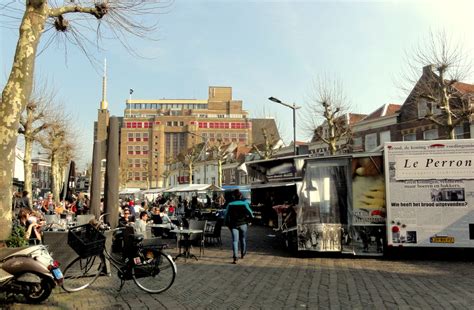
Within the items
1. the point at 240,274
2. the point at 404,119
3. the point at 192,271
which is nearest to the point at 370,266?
the point at 240,274

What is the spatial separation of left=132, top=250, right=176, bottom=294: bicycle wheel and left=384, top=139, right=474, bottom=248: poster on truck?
6094mm

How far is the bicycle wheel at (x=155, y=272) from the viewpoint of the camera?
23.3 ft

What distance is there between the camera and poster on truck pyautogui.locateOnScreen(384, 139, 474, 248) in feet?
34.9

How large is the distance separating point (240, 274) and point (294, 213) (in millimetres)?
3322

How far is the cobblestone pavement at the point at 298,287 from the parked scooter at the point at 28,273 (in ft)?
0.75

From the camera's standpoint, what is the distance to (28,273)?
242 inches

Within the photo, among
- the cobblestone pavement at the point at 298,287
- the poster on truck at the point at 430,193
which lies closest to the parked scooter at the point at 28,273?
the cobblestone pavement at the point at 298,287

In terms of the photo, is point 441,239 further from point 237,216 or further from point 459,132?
point 459,132

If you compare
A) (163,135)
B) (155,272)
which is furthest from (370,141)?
(163,135)

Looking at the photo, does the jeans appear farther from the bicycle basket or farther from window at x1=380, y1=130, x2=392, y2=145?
window at x1=380, y1=130, x2=392, y2=145

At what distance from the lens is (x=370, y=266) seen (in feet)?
33.2

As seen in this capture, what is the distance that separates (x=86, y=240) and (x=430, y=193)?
8.01 meters

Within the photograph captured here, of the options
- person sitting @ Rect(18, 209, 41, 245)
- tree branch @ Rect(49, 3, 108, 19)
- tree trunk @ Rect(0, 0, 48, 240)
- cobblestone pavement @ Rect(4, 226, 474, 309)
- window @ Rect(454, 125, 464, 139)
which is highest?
window @ Rect(454, 125, 464, 139)

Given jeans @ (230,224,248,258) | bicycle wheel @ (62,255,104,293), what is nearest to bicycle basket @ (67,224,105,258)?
bicycle wheel @ (62,255,104,293)
